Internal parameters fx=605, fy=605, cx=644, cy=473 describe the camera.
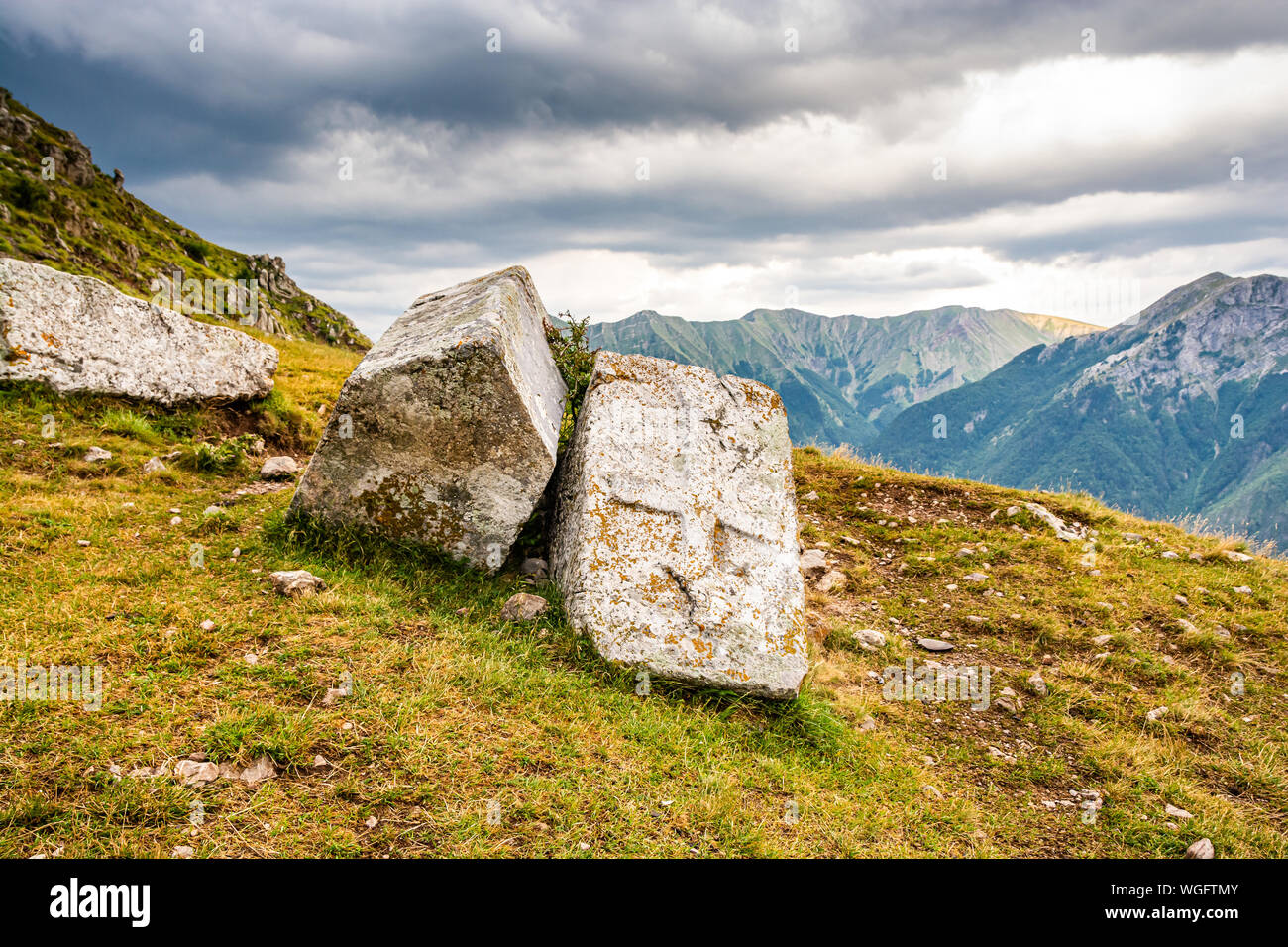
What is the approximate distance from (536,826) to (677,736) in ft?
5.01

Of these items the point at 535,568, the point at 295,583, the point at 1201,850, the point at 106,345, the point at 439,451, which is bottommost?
the point at 1201,850

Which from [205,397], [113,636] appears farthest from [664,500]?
[205,397]

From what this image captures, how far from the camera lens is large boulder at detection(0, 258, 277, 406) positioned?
7.65 m

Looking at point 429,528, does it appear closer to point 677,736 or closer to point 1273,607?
point 677,736

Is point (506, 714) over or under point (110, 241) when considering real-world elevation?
under

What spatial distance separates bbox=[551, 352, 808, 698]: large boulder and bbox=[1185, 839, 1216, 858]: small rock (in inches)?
117

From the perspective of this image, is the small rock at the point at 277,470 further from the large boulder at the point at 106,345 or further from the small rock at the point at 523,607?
the small rock at the point at 523,607

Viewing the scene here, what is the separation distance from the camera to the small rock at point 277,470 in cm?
829

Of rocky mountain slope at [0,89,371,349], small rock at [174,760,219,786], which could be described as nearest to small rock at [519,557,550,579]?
small rock at [174,760,219,786]

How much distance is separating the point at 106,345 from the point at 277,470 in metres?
2.86

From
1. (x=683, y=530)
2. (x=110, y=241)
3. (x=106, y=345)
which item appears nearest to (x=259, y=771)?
(x=683, y=530)

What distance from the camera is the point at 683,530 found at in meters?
6.50

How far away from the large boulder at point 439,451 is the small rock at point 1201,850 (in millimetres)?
6227

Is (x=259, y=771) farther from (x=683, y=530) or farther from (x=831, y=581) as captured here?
(x=831, y=581)
